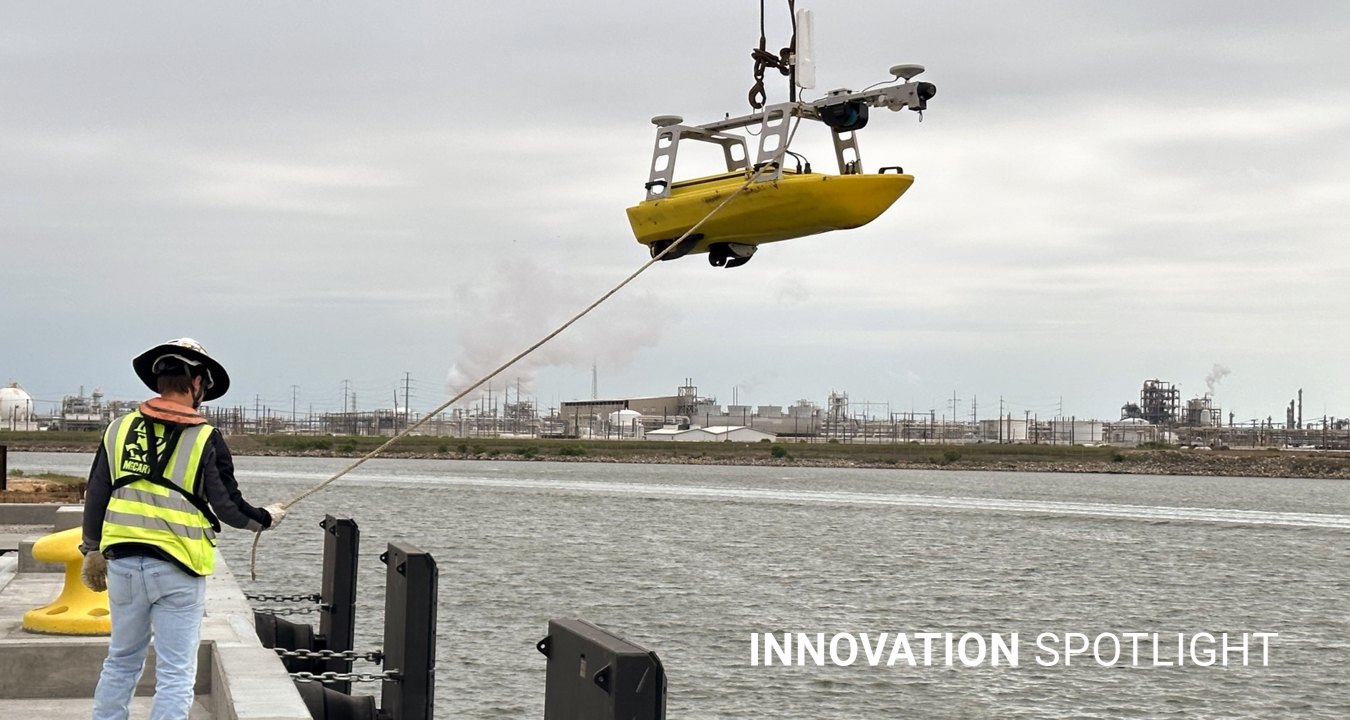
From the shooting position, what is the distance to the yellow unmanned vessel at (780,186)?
39.5 feet

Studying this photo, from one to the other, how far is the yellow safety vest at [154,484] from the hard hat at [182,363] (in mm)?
276

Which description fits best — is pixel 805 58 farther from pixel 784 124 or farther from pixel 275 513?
pixel 275 513

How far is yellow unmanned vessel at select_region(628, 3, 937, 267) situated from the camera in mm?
12055

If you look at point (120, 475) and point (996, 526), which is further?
point (996, 526)

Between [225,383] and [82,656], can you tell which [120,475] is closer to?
[225,383]

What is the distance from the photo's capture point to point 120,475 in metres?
7.08

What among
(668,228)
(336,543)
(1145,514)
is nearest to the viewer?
(668,228)

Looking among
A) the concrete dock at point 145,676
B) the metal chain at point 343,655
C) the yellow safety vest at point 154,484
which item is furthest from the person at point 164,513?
the metal chain at point 343,655

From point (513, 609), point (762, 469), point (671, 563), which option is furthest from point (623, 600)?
point (762, 469)

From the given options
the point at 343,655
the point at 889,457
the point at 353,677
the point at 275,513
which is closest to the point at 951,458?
the point at 889,457

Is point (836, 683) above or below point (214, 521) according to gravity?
below

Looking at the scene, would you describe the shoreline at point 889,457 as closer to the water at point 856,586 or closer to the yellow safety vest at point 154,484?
the water at point 856,586

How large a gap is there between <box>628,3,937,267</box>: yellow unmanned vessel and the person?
5.64 m

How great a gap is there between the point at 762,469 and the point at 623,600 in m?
133
